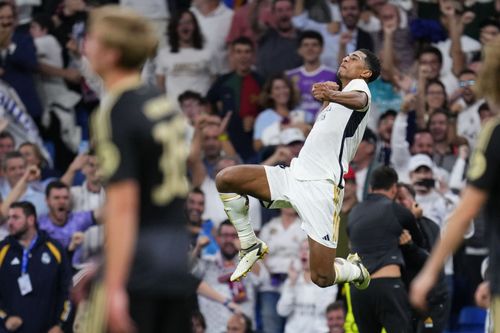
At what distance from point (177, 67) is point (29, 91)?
6.44 feet

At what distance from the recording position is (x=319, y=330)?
14117 mm

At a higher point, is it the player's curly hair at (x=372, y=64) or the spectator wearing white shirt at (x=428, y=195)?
the player's curly hair at (x=372, y=64)

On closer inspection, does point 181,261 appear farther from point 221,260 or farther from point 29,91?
point 29,91

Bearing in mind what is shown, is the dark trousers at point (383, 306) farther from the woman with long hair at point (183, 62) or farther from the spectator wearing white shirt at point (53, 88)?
the spectator wearing white shirt at point (53, 88)

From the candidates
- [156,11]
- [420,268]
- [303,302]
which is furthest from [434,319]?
[156,11]

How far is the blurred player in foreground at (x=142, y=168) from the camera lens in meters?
6.19

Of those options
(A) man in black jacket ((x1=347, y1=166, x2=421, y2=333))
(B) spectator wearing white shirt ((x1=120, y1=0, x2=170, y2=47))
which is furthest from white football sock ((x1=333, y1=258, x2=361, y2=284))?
(B) spectator wearing white shirt ((x1=120, y1=0, x2=170, y2=47))

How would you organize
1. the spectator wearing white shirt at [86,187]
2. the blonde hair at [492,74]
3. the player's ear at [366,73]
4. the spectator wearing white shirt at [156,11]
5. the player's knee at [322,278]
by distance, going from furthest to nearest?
the spectator wearing white shirt at [156,11] → the spectator wearing white shirt at [86,187] → the player's ear at [366,73] → the player's knee at [322,278] → the blonde hair at [492,74]

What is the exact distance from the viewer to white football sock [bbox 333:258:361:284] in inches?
424

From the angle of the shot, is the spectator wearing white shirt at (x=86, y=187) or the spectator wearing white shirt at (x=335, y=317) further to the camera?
the spectator wearing white shirt at (x=86, y=187)

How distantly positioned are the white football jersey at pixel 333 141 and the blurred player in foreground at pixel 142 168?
429 cm

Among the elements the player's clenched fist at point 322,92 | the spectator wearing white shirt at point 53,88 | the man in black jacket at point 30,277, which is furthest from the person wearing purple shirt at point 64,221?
the player's clenched fist at point 322,92

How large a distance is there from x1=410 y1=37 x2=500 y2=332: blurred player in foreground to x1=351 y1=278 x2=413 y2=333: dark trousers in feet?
17.6

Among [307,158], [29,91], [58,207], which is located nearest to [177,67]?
[29,91]
